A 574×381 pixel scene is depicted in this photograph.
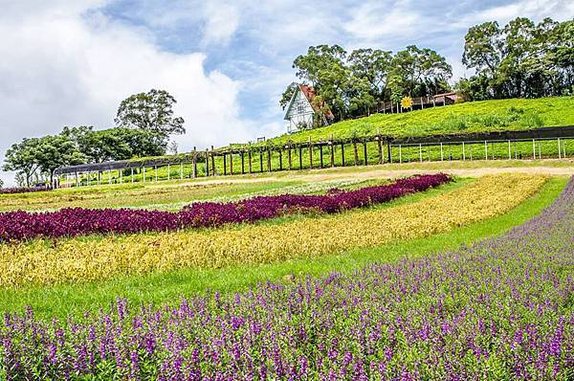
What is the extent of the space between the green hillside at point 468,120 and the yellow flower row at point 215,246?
39230 mm

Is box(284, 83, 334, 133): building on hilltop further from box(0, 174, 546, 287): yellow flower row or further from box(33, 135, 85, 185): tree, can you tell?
box(0, 174, 546, 287): yellow flower row

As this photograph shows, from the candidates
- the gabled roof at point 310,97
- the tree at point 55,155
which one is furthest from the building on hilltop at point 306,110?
the tree at point 55,155

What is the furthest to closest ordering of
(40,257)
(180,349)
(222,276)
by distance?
(40,257), (222,276), (180,349)

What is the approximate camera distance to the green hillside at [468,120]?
59912 mm

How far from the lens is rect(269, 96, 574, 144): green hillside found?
5991 centimetres

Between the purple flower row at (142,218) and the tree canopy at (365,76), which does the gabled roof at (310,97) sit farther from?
the purple flower row at (142,218)

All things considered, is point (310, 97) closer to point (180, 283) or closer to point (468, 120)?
point (468, 120)

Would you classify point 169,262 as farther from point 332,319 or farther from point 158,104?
point 158,104

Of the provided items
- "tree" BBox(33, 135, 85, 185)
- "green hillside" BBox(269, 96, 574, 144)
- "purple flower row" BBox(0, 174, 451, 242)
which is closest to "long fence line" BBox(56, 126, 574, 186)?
"green hillside" BBox(269, 96, 574, 144)

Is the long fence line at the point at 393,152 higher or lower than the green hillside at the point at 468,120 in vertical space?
lower

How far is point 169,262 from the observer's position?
33.5 feet

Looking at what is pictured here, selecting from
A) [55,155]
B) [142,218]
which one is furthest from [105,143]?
[142,218]

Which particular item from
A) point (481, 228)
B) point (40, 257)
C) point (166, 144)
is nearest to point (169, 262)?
point (40, 257)

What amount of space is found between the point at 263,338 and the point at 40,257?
8162mm
